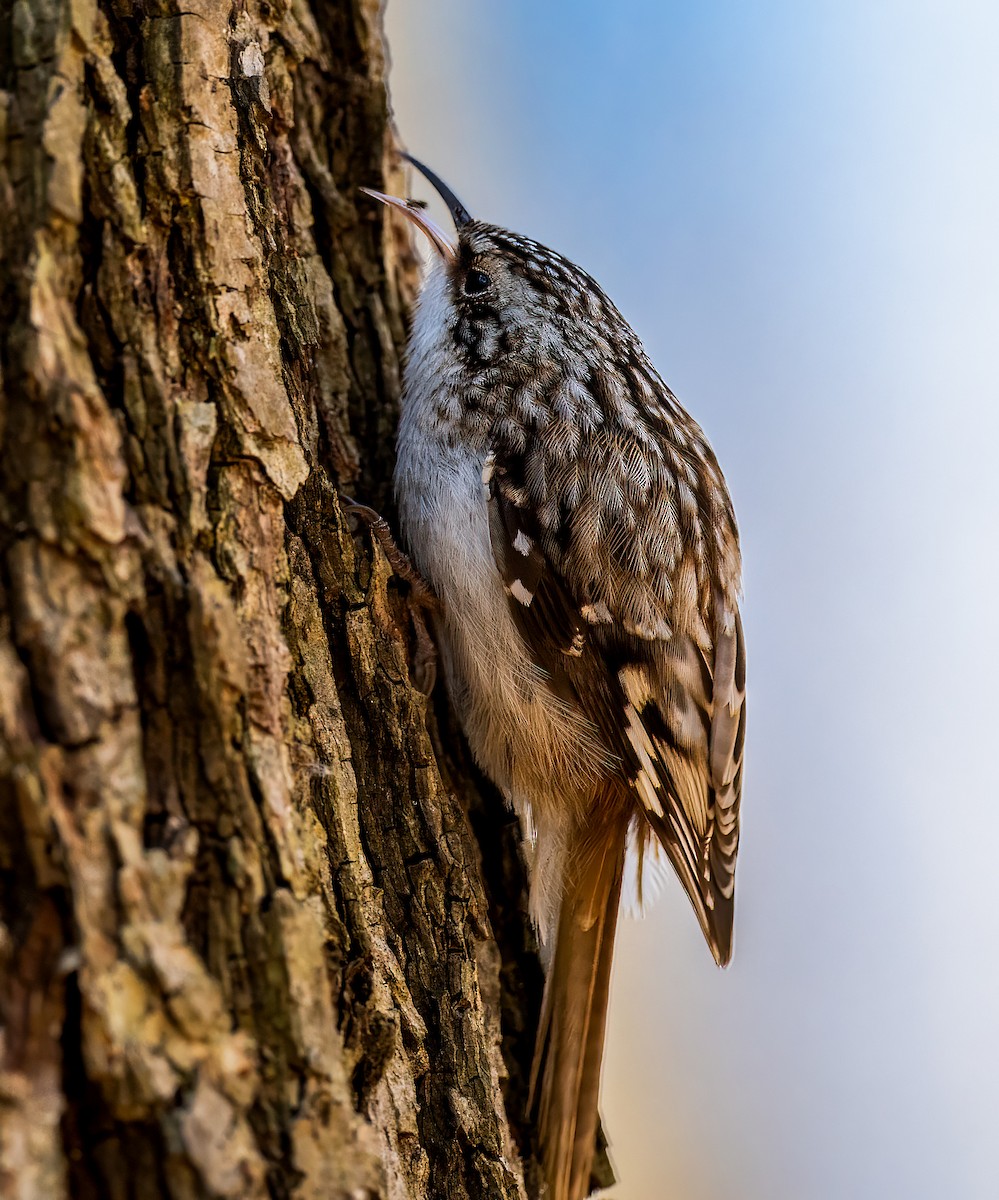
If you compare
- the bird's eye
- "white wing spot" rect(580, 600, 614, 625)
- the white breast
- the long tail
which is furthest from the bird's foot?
the bird's eye

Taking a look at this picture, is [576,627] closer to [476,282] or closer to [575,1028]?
[575,1028]

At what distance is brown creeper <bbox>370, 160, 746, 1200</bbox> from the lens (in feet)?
6.07

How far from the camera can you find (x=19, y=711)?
2.97 ft

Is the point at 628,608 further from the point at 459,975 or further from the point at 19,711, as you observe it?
the point at 19,711

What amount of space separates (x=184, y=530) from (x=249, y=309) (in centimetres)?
34

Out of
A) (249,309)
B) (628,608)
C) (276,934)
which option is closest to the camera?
(276,934)

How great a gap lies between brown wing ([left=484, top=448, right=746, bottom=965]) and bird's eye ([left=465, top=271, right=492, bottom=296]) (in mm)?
459

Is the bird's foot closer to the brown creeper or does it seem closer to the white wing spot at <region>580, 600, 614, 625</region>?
the brown creeper

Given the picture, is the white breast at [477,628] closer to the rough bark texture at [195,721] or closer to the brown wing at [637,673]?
the brown wing at [637,673]

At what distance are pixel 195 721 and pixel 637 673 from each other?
38.6 inches

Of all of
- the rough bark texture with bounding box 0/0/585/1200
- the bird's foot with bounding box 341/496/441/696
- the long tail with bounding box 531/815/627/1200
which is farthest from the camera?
the bird's foot with bounding box 341/496/441/696

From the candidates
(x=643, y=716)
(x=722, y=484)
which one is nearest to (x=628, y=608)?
(x=643, y=716)

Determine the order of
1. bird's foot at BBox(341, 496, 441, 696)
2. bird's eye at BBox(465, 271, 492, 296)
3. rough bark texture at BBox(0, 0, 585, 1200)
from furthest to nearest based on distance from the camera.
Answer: bird's eye at BBox(465, 271, 492, 296) → bird's foot at BBox(341, 496, 441, 696) → rough bark texture at BBox(0, 0, 585, 1200)

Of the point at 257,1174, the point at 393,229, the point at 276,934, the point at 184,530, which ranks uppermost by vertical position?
the point at 393,229
